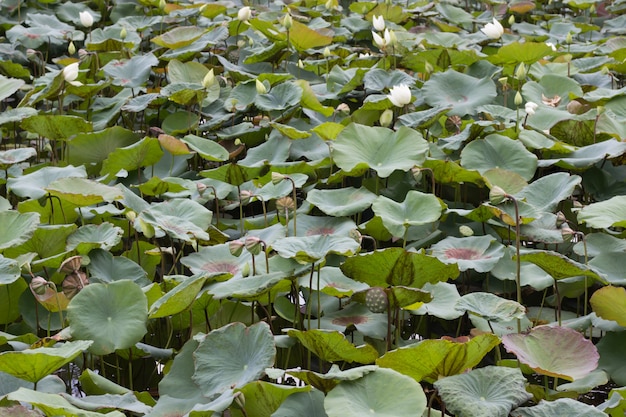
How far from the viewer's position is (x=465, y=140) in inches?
99.1

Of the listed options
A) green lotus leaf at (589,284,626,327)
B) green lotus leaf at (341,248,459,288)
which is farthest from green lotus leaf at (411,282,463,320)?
green lotus leaf at (589,284,626,327)

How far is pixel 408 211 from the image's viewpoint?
207 centimetres

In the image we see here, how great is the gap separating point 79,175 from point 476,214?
3.54ft

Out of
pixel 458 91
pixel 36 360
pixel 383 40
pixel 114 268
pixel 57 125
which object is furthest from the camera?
pixel 383 40

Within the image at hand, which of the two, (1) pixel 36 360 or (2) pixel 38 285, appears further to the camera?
(2) pixel 38 285

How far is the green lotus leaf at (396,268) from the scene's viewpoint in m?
1.74

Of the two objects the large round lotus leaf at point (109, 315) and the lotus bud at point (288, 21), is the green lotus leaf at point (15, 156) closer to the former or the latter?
the large round lotus leaf at point (109, 315)

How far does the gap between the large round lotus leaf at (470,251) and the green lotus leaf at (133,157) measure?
3.12ft

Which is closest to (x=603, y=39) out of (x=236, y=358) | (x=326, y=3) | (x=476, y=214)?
(x=326, y=3)

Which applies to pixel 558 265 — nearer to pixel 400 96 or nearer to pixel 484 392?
pixel 484 392

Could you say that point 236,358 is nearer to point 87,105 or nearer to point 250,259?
point 250,259

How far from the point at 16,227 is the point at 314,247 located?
0.76m

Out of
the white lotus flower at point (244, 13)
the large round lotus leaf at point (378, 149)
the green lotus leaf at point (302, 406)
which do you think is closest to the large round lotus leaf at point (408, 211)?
the large round lotus leaf at point (378, 149)

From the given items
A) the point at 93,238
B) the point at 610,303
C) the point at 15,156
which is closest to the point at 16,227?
the point at 93,238
